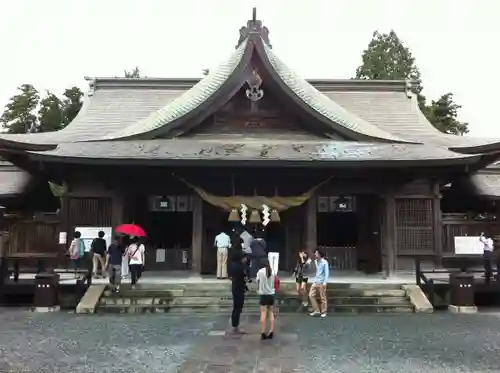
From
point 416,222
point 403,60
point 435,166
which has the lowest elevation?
point 416,222

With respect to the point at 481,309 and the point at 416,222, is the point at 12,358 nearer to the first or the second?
the point at 481,309

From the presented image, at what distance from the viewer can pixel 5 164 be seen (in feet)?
73.7

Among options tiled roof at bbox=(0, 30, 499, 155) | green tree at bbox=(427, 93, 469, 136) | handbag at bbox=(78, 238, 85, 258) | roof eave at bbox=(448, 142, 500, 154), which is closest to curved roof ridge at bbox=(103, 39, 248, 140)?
tiled roof at bbox=(0, 30, 499, 155)

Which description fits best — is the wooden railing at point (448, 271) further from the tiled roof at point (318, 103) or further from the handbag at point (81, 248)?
the handbag at point (81, 248)

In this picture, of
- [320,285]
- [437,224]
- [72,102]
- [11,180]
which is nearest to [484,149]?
[437,224]

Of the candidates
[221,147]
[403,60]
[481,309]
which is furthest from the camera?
[403,60]

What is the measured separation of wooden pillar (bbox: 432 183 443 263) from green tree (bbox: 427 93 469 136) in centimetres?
2117

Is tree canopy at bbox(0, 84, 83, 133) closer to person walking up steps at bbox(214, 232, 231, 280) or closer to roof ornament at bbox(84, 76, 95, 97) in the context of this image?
roof ornament at bbox(84, 76, 95, 97)

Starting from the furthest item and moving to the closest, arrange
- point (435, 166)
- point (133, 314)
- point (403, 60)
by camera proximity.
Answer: point (403, 60)
point (435, 166)
point (133, 314)

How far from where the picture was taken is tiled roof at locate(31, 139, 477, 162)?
1591 cm

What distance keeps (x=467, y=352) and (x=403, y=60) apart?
3732 centimetres

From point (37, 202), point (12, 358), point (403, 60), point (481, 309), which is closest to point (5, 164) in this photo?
point (37, 202)

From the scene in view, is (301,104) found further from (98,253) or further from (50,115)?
(50,115)

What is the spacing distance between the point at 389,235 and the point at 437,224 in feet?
5.53
